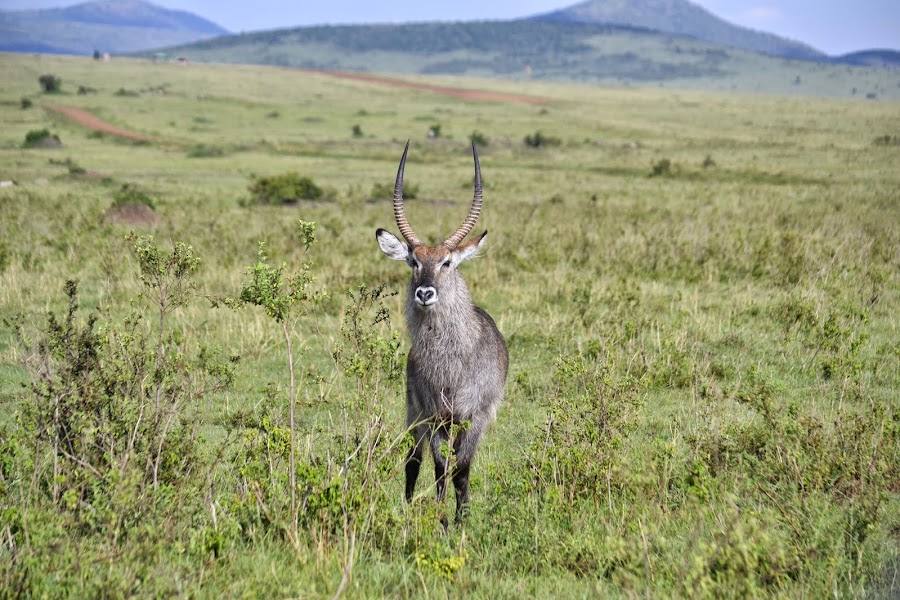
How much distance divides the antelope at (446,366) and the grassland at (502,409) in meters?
0.24

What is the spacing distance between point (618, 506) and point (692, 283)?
317 inches

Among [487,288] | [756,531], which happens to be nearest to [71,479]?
[756,531]

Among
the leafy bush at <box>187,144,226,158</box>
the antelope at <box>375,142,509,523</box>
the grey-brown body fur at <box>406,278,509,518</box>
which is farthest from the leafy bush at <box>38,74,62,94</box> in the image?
the grey-brown body fur at <box>406,278,509,518</box>

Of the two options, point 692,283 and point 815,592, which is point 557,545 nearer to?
point 815,592

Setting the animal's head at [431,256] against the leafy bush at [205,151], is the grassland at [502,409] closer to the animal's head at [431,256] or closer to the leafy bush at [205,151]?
the animal's head at [431,256]

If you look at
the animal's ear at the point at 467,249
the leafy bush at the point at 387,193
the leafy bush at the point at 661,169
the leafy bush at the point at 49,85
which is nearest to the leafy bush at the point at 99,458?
the animal's ear at the point at 467,249

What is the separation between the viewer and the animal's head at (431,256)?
17.6 feet

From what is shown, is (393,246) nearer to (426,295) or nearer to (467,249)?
(467,249)

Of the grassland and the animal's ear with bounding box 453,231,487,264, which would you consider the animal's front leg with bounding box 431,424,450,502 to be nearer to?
the grassland

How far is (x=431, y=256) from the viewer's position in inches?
218

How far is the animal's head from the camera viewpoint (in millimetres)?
5367

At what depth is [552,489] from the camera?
482cm

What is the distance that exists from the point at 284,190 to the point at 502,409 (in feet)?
51.4

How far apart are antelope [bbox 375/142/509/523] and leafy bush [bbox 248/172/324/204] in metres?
16.4
